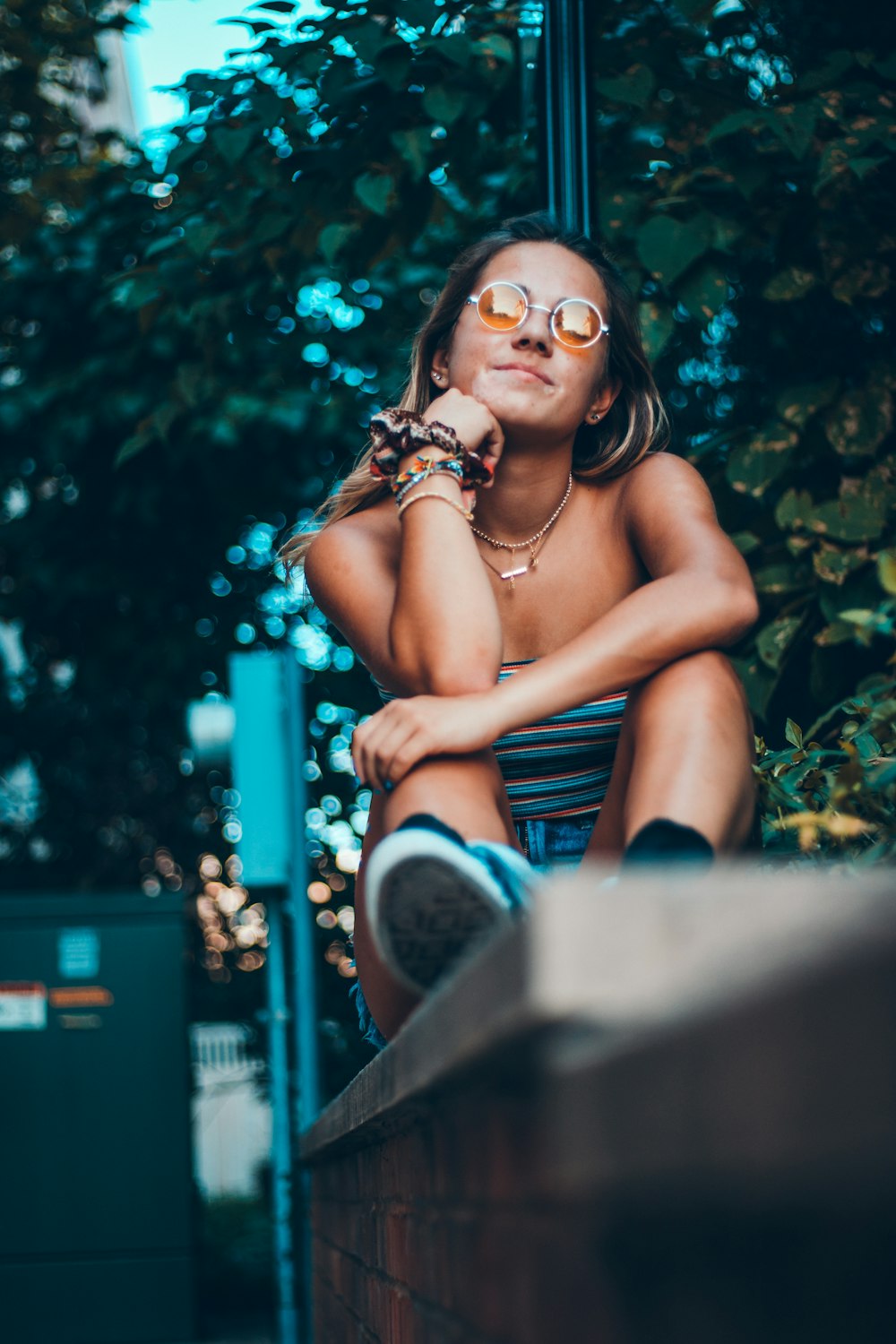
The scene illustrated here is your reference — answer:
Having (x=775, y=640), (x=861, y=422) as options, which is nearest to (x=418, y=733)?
(x=775, y=640)

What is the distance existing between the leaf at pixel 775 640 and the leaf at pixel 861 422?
12.8 inches

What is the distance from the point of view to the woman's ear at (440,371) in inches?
82.0

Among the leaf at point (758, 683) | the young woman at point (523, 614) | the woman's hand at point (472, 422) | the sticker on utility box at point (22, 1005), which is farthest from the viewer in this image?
the sticker on utility box at point (22, 1005)

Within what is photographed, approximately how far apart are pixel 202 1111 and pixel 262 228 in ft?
46.1

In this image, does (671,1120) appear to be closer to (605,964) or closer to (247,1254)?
(605,964)

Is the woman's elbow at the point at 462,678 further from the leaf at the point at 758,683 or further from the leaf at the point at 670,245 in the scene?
the leaf at the point at 670,245

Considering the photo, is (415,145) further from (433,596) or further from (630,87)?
(433,596)

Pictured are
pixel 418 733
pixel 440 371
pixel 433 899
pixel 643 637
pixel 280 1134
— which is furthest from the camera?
pixel 280 1134

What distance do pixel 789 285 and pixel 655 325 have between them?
26 centimetres

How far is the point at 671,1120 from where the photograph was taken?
2.02ft

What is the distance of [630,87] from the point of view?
264 cm

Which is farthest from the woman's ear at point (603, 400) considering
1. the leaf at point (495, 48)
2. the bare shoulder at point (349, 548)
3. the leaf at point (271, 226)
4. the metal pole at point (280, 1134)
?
the metal pole at point (280, 1134)

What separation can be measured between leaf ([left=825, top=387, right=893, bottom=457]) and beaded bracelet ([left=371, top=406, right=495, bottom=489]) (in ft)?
3.19

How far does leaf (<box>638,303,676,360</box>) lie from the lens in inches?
100
